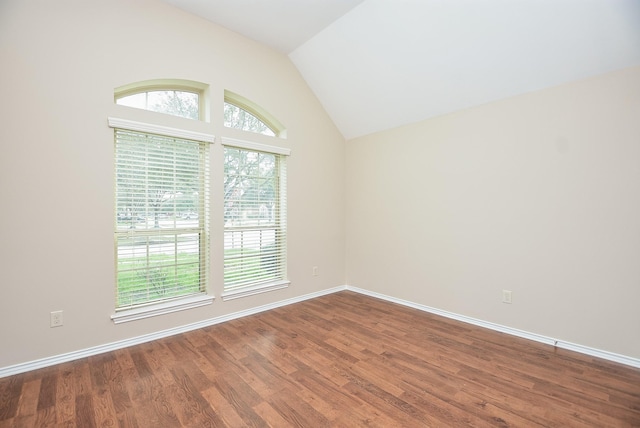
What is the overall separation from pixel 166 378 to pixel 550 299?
330 cm

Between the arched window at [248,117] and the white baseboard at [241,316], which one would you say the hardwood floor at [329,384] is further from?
the arched window at [248,117]

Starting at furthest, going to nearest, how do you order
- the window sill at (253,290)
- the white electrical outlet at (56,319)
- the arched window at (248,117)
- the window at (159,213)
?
the arched window at (248,117), the window sill at (253,290), the window at (159,213), the white electrical outlet at (56,319)

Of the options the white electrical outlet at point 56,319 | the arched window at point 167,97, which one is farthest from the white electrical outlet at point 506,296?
A: the white electrical outlet at point 56,319

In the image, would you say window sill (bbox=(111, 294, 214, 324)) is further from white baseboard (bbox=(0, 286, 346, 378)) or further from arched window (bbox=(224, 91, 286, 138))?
arched window (bbox=(224, 91, 286, 138))

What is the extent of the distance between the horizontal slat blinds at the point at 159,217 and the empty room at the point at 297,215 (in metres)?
0.02

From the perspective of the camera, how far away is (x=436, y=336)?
9.35 feet

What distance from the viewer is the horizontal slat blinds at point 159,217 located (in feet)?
8.84

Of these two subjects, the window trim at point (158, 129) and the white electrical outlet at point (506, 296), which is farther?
the white electrical outlet at point (506, 296)

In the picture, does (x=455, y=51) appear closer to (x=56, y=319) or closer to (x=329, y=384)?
(x=329, y=384)

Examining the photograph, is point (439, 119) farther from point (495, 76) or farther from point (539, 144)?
point (539, 144)

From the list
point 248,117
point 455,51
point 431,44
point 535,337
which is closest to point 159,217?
point 248,117

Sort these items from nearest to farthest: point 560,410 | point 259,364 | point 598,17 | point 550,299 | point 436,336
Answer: point 560,410 → point 598,17 → point 259,364 → point 550,299 → point 436,336

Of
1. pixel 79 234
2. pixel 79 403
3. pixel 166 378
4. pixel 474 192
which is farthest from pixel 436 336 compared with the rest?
pixel 79 234

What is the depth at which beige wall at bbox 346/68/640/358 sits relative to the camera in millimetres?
2350
